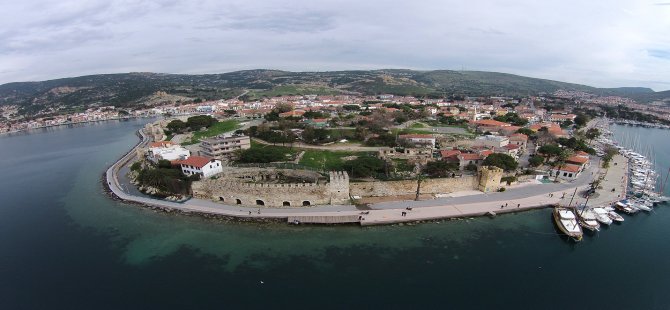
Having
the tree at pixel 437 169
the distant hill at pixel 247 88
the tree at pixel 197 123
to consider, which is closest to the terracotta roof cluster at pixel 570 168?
the tree at pixel 437 169

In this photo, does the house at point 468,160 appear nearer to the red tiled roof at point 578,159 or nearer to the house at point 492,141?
the house at point 492,141

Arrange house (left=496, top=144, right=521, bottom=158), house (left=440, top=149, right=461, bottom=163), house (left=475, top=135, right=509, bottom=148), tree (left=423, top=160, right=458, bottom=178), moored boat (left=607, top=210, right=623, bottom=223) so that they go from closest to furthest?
1. moored boat (left=607, top=210, right=623, bottom=223)
2. tree (left=423, top=160, right=458, bottom=178)
3. house (left=440, top=149, right=461, bottom=163)
4. house (left=496, top=144, right=521, bottom=158)
5. house (left=475, top=135, right=509, bottom=148)

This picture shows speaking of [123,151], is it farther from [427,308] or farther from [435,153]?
[427,308]

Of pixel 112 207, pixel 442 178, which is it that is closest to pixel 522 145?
pixel 442 178

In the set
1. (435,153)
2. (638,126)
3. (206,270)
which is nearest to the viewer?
(206,270)

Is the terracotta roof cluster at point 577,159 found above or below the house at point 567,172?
above

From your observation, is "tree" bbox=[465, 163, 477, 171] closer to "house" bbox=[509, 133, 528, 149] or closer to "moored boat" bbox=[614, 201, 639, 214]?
"moored boat" bbox=[614, 201, 639, 214]

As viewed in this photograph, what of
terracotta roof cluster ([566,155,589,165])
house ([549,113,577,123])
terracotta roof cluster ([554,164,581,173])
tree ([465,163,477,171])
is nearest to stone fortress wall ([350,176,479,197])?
tree ([465,163,477,171])
